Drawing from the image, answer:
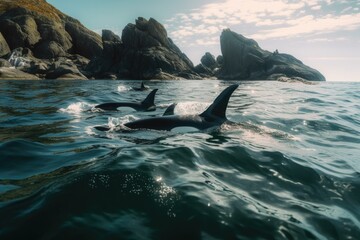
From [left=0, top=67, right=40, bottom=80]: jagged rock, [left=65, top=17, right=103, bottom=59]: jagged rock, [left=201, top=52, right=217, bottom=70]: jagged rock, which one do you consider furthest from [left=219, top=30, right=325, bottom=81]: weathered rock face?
[left=0, top=67, right=40, bottom=80]: jagged rock

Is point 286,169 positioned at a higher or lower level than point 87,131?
higher

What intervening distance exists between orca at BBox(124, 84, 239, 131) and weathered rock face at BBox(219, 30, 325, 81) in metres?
99.6

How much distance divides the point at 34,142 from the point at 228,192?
222 inches

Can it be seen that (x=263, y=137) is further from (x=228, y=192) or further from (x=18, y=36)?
(x=18, y=36)

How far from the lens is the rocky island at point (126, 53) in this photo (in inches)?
3593

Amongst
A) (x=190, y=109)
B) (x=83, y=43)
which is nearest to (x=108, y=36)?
(x=83, y=43)

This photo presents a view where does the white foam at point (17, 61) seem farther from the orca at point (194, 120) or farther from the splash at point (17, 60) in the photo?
the orca at point (194, 120)

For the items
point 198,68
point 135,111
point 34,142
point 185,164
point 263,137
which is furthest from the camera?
point 198,68

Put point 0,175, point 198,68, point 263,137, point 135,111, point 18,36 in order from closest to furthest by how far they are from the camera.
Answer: point 0,175
point 263,137
point 135,111
point 18,36
point 198,68

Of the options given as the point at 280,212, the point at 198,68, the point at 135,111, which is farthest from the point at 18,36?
the point at 280,212

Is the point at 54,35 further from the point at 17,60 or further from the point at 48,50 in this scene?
the point at 17,60

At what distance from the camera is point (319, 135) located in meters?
10.9

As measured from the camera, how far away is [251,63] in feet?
370

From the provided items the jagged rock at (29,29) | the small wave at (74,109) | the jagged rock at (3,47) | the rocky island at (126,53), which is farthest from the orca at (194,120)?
the jagged rock at (29,29)
